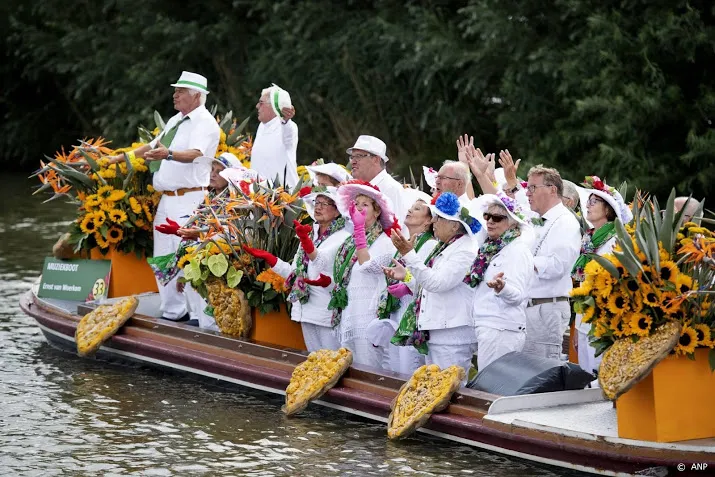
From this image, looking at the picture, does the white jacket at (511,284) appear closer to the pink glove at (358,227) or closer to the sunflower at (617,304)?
the pink glove at (358,227)

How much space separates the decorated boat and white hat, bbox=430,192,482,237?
873mm

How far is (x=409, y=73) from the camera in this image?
77.4 ft

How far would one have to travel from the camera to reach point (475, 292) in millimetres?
7969

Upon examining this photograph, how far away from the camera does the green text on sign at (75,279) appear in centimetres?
1098

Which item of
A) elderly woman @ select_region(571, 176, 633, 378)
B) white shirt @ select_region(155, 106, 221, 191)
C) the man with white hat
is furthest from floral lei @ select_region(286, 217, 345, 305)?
the man with white hat

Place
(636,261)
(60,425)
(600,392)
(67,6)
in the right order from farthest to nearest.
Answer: (67,6)
(60,425)
(600,392)
(636,261)

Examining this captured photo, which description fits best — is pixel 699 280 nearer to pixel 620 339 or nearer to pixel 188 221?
pixel 620 339

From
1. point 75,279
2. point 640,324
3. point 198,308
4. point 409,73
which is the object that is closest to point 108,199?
point 75,279

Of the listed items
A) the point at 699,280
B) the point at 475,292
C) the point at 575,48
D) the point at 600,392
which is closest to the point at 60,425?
the point at 475,292

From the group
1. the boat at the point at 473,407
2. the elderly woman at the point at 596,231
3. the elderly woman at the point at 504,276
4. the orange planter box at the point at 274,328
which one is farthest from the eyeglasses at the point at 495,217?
the orange planter box at the point at 274,328

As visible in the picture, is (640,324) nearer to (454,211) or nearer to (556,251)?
(454,211)

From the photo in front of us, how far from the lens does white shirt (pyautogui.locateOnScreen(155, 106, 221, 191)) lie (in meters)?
10.6

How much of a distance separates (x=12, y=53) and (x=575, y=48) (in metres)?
17.9

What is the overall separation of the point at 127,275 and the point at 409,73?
13213 millimetres
